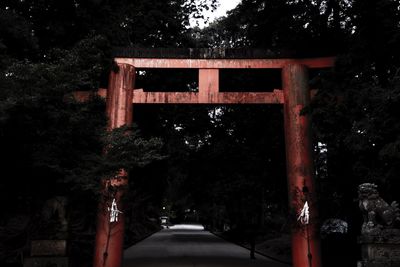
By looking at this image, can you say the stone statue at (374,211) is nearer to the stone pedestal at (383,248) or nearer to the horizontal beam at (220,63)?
the stone pedestal at (383,248)

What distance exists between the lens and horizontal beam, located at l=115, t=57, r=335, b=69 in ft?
43.7

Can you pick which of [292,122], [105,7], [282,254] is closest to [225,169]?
[282,254]

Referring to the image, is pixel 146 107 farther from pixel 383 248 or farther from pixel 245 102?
pixel 383 248

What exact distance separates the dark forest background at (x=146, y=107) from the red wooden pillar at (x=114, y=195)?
417mm

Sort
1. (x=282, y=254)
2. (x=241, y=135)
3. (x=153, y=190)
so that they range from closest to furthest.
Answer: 1. (x=282, y=254)
2. (x=241, y=135)
3. (x=153, y=190)

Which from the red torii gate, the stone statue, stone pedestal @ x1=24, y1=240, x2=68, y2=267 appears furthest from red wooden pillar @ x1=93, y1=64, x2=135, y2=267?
the stone statue

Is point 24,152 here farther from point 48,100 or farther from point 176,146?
point 176,146

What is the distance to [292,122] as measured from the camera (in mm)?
12961

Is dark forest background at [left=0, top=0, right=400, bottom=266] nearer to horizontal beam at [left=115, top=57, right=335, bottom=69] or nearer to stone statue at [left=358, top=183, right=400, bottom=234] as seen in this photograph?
horizontal beam at [left=115, top=57, right=335, bottom=69]

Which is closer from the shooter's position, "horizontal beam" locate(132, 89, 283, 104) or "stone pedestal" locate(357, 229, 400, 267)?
"stone pedestal" locate(357, 229, 400, 267)

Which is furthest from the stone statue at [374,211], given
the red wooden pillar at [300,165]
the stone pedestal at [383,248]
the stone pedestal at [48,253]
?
the stone pedestal at [48,253]

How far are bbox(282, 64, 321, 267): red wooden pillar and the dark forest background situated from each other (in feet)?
2.15

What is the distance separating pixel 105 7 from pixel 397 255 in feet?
35.8

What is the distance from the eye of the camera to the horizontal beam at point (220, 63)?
1333 cm
